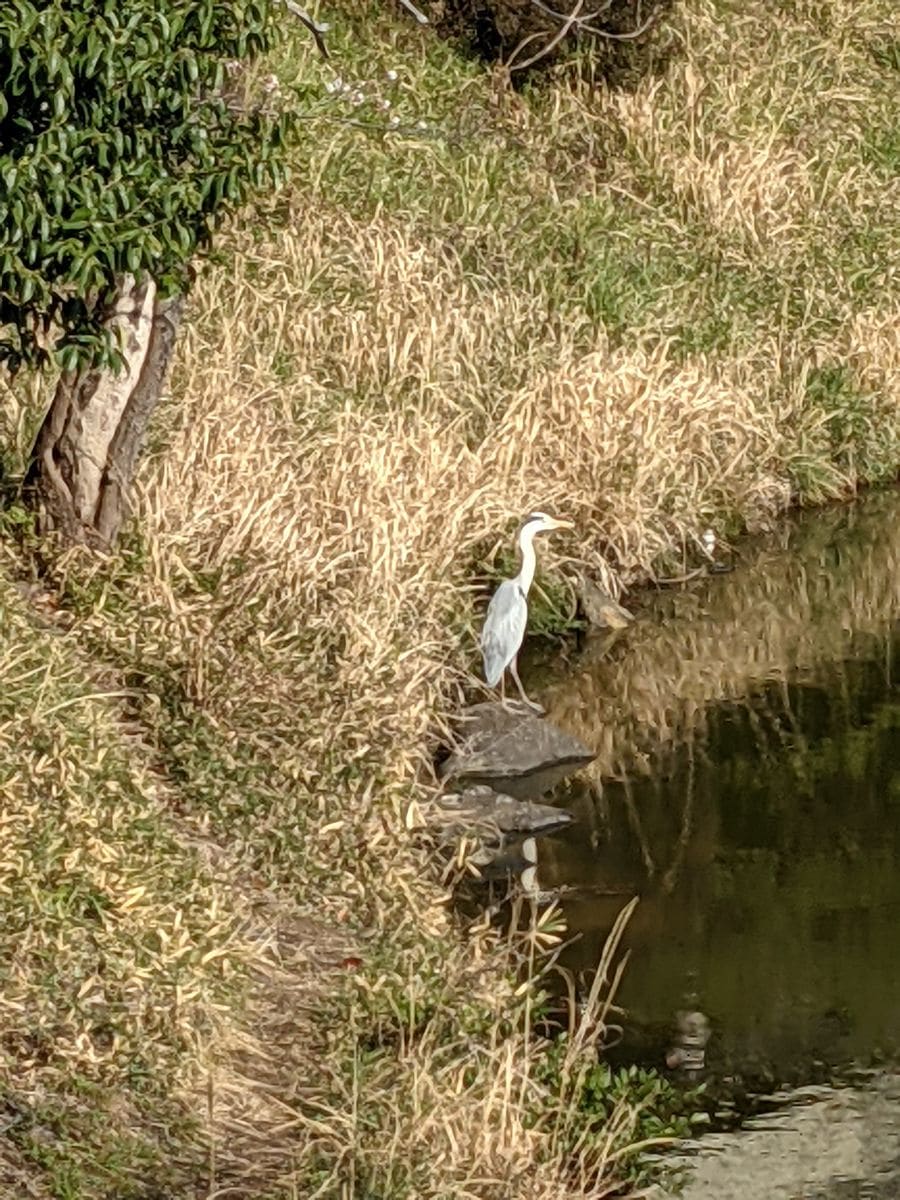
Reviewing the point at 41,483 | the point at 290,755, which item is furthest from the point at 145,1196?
the point at 41,483

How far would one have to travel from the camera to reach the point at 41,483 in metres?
9.68

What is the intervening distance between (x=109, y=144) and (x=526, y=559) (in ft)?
13.7

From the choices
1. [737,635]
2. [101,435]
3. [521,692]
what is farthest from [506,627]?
[737,635]

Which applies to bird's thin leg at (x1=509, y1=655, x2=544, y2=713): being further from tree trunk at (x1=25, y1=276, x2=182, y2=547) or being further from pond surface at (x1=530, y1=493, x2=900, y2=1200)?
tree trunk at (x1=25, y1=276, x2=182, y2=547)

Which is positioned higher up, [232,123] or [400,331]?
[232,123]

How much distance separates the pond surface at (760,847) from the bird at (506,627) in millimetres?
551

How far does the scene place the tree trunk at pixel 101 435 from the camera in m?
9.43

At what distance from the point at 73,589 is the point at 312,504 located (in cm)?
149

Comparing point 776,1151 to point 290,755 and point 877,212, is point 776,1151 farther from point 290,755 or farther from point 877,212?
point 877,212

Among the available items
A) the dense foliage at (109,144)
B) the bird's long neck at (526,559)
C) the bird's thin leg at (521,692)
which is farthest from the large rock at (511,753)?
the dense foliage at (109,144)

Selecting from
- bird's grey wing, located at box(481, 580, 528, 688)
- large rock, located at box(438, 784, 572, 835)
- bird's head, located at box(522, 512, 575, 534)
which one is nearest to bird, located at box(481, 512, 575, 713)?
bird's grey wing, located at box(481, 580, 528, 688)

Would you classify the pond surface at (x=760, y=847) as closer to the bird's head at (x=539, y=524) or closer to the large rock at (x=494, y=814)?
the large rock at (x=494, y=814)

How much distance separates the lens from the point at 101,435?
9547 mm

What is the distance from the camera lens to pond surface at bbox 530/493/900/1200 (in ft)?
24.6
